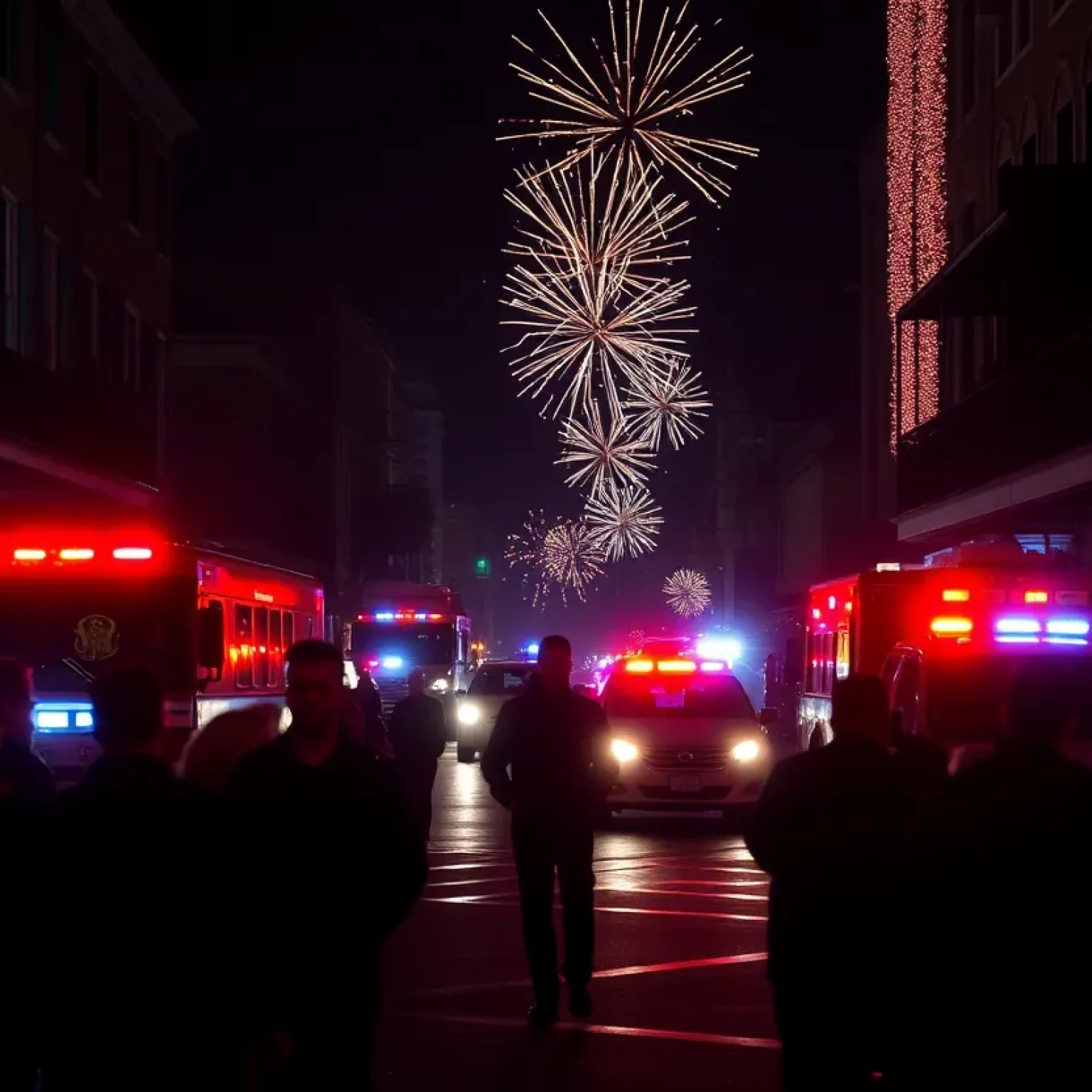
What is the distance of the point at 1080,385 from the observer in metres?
26.0

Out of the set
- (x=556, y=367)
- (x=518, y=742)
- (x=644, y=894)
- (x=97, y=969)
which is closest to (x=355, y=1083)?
(x=97, y=969)

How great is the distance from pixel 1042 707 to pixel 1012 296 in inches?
995

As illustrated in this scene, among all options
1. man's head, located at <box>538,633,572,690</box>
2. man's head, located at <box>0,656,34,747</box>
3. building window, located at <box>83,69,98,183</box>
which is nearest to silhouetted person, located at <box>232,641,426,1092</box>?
man's head, located at <box>0,656,34,747</box>

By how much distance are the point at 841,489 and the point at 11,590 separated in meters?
51.3

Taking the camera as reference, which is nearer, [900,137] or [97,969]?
[97,969]

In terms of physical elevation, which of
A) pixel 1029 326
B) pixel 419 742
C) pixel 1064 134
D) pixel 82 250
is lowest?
pixel 419 742

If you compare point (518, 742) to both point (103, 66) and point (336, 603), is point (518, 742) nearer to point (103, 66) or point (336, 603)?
point (103, 66)

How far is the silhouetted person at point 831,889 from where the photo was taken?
7215mm

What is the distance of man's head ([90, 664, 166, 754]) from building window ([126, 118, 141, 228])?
37.3 meters

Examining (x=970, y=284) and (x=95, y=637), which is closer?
(x=95, y=637)

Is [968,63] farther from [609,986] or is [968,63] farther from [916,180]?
[609,986]

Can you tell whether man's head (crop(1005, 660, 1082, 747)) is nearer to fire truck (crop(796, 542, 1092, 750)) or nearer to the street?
fire truck (crop(796, 542, 1092, 750))

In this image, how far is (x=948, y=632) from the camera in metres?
19.8

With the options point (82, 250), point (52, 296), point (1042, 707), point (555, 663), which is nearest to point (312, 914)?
point (1042, 707)
